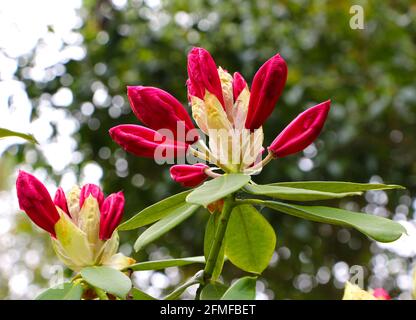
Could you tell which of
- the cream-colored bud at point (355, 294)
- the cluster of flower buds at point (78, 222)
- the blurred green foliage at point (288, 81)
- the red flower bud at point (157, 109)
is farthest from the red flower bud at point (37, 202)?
the blurred green foliage at point (288, 81)

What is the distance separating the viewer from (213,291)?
56cm

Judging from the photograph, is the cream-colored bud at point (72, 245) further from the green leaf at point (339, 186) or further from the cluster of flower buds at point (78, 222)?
the green leaf at point (339, 186)

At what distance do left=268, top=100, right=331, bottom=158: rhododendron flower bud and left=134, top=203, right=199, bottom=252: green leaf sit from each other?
11cm

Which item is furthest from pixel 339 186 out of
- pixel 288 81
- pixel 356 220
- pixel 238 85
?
pixel 288 81

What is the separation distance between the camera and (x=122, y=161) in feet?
9.19

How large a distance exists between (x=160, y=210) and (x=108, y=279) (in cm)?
8

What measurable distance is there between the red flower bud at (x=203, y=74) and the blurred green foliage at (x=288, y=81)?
1828 mm

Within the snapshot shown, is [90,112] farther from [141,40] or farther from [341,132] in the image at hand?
[341,132]

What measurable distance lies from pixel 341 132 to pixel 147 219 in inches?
80.8

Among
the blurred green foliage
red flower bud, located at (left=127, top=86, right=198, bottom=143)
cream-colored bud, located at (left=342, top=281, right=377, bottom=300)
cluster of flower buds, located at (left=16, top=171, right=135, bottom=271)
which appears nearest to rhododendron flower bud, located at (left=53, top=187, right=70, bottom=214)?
cluster of flower buds, located at (left=16, top=171, right=135, bottom=271)

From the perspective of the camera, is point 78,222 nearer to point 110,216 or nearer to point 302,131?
point 110,216

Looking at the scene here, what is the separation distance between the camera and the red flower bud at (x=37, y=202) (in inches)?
22.6

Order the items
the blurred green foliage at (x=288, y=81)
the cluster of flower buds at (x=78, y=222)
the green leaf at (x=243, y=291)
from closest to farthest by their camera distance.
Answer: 1. the green leaf at (x=243, y=291)
2. the cluster of flower buds at (x=78, y=222)
3. the blurred green foliage at (x=288, y=81)
